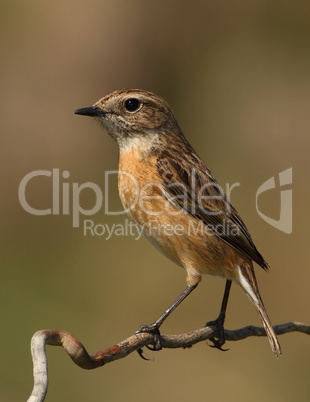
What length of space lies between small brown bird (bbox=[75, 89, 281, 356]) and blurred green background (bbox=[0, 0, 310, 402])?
3.71 metres

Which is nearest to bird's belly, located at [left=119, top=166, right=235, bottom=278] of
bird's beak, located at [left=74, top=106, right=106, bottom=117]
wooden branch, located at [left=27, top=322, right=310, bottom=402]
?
bird's beak, located at [left=74, top=106, right=106, bottom=117]

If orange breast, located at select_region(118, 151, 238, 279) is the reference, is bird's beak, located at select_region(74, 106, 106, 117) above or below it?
above

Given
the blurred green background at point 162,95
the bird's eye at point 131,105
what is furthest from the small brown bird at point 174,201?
the blurred green background at point 162,95

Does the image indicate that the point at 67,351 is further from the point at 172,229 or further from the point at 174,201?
the point at 174,201

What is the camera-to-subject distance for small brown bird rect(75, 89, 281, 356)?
5523mm

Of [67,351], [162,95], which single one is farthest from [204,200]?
[162,95]

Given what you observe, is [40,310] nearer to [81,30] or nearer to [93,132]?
[93,132]

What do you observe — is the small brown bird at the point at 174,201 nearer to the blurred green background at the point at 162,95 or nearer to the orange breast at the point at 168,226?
the orange breast at the point at 168,226

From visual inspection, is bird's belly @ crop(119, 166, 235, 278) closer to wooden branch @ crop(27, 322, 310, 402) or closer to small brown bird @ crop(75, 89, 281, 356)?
small brown bird @ crop(75, 89, 281, 356)

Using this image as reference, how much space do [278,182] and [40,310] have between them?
4.58 metres

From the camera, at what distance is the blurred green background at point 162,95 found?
32.4 feet

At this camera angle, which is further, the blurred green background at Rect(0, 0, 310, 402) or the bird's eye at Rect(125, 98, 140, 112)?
the blurred green background at Rect(0, 0, 310, 402)

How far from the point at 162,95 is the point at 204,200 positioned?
19.6 ft

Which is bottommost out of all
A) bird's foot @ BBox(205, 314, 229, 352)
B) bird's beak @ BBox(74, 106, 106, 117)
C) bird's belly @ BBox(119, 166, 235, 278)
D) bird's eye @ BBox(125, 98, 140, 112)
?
bird's foot @ BBox(205, 314, 229, 352)
